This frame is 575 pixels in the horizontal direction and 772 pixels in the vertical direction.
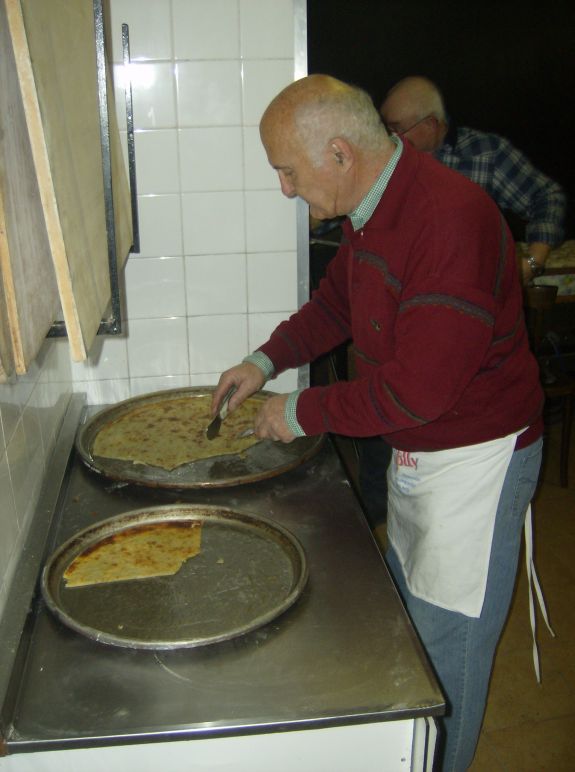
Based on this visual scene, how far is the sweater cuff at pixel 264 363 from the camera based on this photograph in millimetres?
1688

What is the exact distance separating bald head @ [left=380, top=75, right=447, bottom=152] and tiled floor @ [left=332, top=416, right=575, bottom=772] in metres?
1.64

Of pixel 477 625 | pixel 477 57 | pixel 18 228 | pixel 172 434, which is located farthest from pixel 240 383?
pixel 477 57

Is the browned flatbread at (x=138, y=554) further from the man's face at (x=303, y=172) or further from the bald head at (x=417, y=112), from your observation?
the bald head at (x=417, y=112)

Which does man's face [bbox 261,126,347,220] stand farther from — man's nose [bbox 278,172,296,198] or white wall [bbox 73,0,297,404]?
white wall [bbox 73,0,297,404]

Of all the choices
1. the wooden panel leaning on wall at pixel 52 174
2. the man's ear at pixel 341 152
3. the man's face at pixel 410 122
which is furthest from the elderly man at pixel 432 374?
the man's face at pixel 410 122

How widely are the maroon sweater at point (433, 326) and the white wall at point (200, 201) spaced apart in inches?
22.1

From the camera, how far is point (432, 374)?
1168 millimetres

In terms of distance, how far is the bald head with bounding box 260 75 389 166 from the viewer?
3.98ft

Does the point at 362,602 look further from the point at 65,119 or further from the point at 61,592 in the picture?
the point at 65,119

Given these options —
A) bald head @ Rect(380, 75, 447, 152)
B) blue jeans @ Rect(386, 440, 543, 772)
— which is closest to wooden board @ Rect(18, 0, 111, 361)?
blue jeans @ Rect(386, 440, 543, 772)

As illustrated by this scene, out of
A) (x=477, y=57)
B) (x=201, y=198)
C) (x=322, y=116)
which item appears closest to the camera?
(x=322, y=116)

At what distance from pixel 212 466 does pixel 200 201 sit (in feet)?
2.56

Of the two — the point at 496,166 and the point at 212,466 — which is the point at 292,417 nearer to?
the point at 212,466

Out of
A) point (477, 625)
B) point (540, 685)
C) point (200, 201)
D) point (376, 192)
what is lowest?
point (540, 685)
